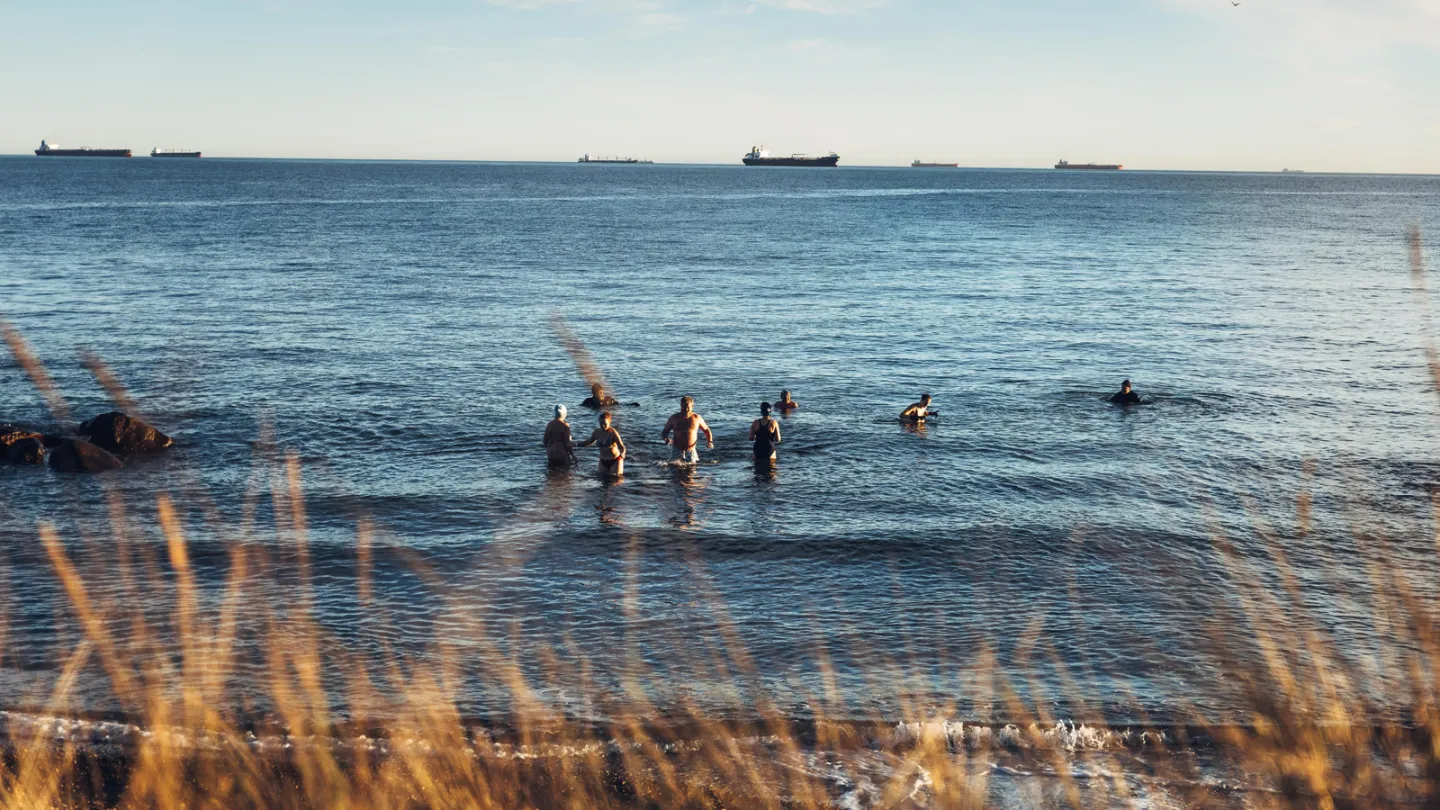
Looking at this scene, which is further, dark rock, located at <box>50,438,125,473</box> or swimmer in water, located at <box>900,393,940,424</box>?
swimmer in water, located at <box>900,393,940,424</box>

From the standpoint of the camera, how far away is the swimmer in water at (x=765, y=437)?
21.9 meters

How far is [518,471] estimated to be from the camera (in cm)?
2194

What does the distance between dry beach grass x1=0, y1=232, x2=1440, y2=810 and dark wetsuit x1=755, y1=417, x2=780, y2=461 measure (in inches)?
295

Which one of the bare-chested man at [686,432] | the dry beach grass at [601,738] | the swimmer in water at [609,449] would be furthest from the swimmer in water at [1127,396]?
the swimmer in water at [609,449]

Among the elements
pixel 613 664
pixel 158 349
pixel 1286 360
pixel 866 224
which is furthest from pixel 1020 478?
pixel 866 224

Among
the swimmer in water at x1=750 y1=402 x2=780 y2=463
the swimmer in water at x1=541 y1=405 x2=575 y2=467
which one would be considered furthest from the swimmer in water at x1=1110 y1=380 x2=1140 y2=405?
the swimmer in water at x1=541 y1=405 x2=575 y2=467

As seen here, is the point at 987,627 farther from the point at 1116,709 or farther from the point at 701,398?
the point at 701,398

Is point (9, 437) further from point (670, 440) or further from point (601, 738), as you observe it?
point (601, 738)

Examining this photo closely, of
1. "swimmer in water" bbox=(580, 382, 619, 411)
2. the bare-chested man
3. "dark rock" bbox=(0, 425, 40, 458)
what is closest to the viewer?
"dark rock" bbox=(0, 425, 40, 458)

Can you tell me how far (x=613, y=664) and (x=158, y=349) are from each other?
27503 mm

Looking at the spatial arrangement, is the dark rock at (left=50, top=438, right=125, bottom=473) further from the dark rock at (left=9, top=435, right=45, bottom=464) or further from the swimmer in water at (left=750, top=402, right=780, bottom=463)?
the swimmer in water at (left=750, top=402, right=780, bottom=463)

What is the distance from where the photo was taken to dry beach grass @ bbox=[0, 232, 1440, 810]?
33.4 ft

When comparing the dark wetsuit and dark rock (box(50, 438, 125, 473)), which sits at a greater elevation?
the dark wetsuit

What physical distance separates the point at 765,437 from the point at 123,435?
44.9ft
